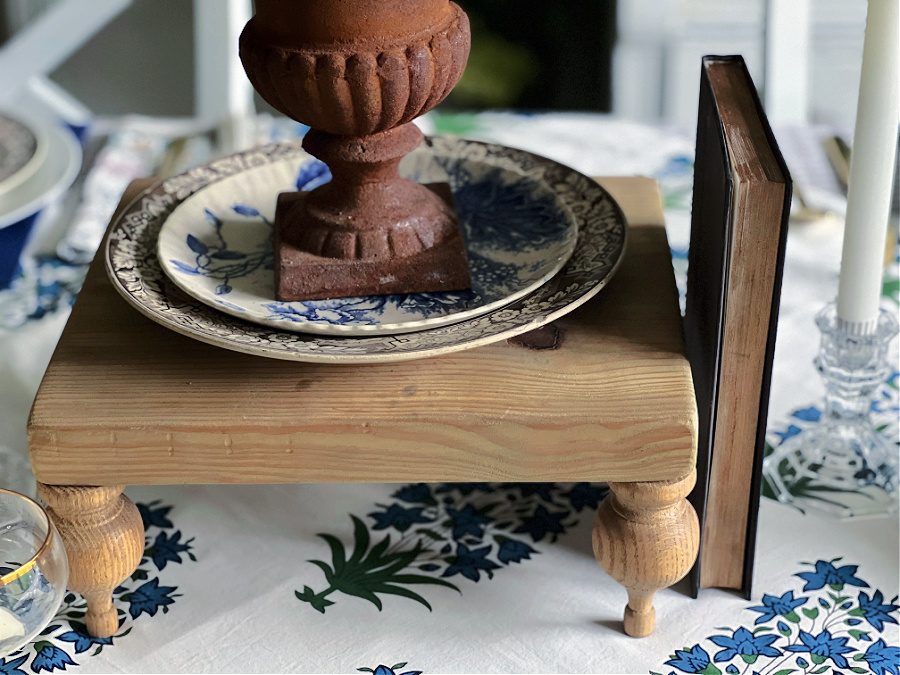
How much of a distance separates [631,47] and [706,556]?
101 cm

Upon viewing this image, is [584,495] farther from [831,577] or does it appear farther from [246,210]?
[246,210]

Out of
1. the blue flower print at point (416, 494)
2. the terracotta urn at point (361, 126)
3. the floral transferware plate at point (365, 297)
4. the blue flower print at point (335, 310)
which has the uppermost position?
the terracotta urn at point (361, 126)

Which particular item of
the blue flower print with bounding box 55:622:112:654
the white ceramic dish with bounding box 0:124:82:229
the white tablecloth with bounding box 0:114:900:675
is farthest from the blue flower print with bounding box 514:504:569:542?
the white ceramic dish with bounding box 0:124:82:229

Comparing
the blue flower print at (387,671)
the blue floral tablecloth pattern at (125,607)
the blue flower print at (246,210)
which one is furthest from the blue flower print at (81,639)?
the blue flower print at (246,210)

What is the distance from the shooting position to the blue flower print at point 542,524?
2.05ft

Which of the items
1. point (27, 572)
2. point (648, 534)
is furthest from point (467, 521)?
point (27, 572)

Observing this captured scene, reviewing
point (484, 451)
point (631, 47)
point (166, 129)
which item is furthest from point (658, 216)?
point (631, 47)

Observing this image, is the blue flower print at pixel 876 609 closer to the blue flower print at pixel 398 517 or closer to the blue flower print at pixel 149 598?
the blue flower print at pixel 398 517

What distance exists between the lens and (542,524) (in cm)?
63

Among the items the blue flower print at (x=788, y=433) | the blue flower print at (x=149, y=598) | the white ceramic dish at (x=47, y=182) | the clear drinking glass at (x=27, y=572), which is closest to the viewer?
the clear drinking glass at (x=27, y=572)

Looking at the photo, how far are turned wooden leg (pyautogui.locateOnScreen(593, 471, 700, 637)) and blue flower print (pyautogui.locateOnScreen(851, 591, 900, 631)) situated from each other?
102mm

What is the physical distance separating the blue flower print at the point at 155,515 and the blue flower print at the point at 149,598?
0.04 metres

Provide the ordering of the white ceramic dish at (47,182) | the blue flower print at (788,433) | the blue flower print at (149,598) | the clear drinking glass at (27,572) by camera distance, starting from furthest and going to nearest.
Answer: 1. the white ceramic dish at (47,182)
2. the blue flower print at (788,433)
3. the blue flower print at (149,598)
4. the clear drinking glass at (27,572)

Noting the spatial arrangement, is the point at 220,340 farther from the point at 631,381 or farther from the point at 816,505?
the point at 816,505
